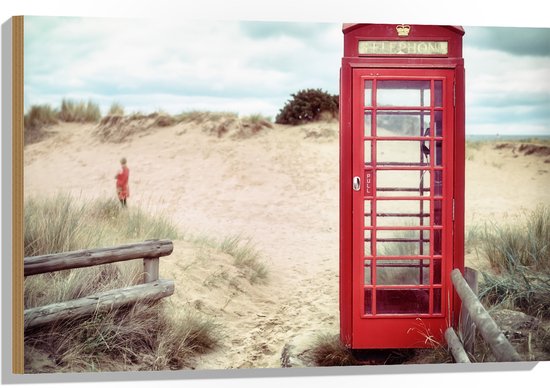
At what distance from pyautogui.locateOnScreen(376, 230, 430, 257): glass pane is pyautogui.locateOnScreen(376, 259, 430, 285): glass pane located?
2.6 inches

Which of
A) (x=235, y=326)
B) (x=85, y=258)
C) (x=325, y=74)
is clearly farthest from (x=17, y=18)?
(x=325, y=74)

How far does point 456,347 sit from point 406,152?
1.32 m

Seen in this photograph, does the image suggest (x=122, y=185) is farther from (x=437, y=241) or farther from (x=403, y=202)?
(x=437, y=241)

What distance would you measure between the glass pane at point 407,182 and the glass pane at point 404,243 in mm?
287

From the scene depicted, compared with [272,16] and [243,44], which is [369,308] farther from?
[243,44]

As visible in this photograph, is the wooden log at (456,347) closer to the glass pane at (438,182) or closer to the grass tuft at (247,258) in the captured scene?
the glass pane at (438,182)

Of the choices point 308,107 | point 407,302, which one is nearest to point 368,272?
point 407,302

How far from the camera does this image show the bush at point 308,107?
802 centimetres

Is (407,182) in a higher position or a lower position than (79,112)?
lower

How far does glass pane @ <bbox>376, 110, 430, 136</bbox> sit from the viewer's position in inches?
177

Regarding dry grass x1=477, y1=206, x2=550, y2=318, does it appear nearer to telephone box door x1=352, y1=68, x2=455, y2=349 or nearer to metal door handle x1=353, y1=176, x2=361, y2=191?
telephone box door x1=352, y1=68, x2=455, y2=349

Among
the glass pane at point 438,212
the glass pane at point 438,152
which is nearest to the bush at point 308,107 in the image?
the glass pane at point 438,152

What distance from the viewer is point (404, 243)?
15.6 ft

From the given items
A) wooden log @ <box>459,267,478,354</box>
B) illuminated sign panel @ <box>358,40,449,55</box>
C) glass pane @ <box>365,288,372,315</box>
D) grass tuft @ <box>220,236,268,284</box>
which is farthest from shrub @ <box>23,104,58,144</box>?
wooden log @ <box>459,267,478,354</box>
